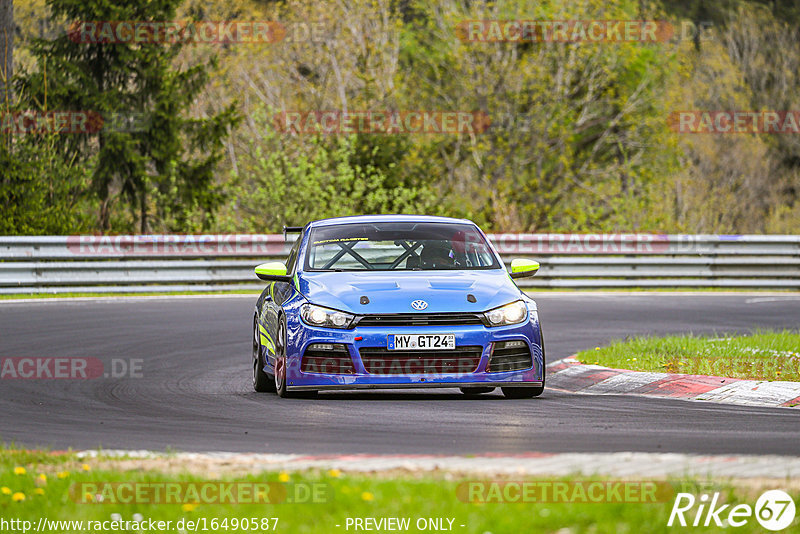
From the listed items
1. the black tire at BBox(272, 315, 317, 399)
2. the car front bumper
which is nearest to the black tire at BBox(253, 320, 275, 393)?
the black tire at BBox(272, 315, 317, 399)

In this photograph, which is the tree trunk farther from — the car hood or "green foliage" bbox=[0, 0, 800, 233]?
the car hood

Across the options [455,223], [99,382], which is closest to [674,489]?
[455,223]

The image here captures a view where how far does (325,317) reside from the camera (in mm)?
10406

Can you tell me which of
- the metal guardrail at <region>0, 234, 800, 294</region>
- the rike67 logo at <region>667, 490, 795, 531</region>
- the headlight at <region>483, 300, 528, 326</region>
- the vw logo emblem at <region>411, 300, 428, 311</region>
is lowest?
the metal guardrail at <region>0, 234, 800, 294</region>

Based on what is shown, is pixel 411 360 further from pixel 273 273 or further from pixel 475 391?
pixel 273 273

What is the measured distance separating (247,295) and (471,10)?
16.6 metres

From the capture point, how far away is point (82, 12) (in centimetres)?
3209

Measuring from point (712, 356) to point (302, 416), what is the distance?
5.41 metres

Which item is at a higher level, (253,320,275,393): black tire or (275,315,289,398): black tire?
(275,315,289,398): black tire

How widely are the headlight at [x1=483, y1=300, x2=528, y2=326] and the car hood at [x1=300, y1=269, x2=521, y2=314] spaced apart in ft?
0.15

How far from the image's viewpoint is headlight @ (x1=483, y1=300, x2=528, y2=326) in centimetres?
1045

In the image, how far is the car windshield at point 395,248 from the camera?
11.5 metres

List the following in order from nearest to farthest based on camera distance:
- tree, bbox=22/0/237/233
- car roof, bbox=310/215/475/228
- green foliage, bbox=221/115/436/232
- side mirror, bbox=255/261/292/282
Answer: side mirror, bbox=255/261/292/282
car roof, bbox=310/215/475/228
green foliage, bbox=221/115/436/232
tree, bbox=22/0/237/233

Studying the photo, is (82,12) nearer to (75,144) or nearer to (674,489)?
(75,144)
